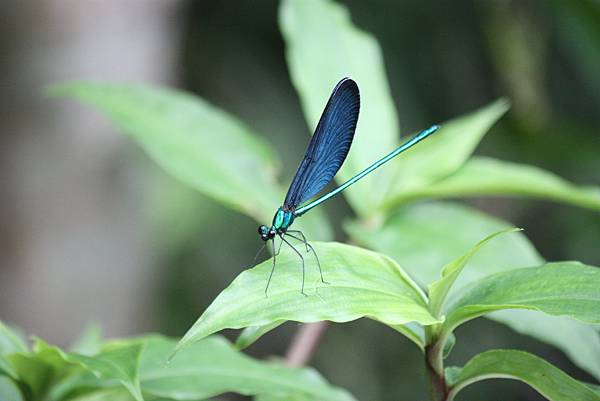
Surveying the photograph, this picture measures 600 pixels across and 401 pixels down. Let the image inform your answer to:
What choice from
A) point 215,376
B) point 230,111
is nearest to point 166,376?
point 215,376

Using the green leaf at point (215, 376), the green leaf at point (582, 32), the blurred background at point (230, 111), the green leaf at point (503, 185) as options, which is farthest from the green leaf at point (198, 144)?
the green leaf at point (582, 32)

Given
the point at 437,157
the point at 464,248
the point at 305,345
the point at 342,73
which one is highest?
the point at 342,73

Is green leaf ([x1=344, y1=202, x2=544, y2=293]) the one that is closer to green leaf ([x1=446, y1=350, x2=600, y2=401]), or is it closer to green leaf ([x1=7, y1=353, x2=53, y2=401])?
green leaf ([x1=446, y1=350, x2=600, y2=401])

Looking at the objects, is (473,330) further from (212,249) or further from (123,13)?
(123,13)

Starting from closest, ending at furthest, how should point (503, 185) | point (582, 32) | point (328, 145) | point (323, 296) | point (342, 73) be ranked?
point (323, 296) → point (328, 145) → point (503, 185) → point (342, 73) → point (582, 32)

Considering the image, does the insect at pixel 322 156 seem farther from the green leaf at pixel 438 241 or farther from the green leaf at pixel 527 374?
the green leaf at pixel 527 374

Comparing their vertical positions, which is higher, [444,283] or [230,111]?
[444,283]

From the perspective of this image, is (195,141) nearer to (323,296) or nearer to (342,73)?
(342,73)
